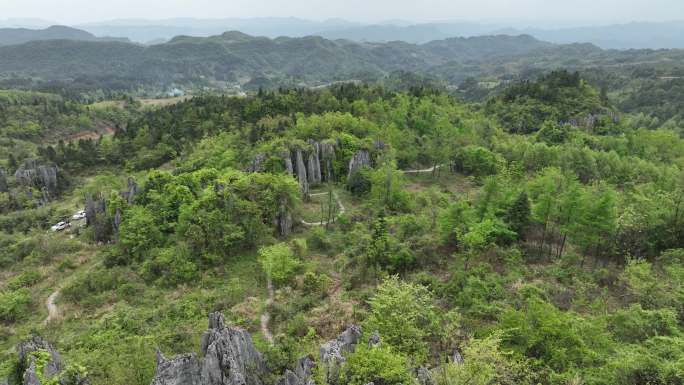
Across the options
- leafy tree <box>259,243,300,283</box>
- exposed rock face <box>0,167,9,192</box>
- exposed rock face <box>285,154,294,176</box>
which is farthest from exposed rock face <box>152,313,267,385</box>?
exposed rock face <box>0,167,9,192</box>

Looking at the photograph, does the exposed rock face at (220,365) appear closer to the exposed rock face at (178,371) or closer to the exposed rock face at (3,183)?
the exposed rock face at (178,371)

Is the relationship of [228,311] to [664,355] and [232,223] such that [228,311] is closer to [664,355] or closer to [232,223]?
[232,223]

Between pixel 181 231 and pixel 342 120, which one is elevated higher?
pixel 342 120

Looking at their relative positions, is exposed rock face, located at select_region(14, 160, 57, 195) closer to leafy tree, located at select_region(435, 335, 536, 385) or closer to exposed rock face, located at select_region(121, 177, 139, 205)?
exposed rock face, located at select_region(121, 177, 139, 205)

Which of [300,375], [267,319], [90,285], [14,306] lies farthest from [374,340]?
[14,306]

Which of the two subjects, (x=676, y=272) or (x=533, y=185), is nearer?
(x=676, y=272)

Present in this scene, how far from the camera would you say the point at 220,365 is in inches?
766

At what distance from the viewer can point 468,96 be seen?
197m

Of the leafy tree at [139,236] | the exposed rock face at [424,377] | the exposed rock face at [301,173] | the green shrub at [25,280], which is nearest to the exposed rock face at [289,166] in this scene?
the exposed rock face at [301,173]

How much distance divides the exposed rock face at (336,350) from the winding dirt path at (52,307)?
26.4 meters

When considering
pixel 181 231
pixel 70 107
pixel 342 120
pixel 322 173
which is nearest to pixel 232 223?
pixel 181 231

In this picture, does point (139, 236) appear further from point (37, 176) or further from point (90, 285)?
point (37, 176)

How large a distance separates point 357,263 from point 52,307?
26.6m

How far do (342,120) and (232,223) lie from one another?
30.6 metres
